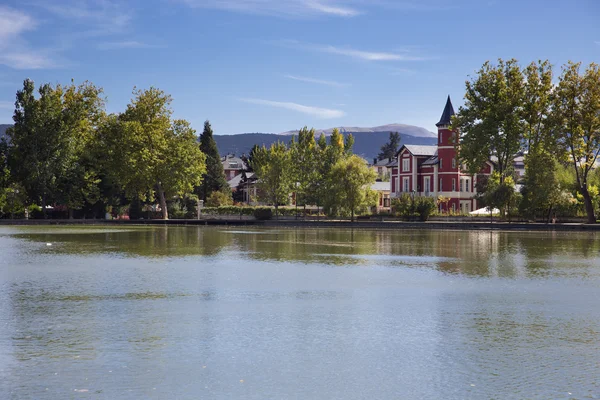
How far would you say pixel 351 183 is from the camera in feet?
283

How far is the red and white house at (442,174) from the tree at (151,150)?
2945 centimetres

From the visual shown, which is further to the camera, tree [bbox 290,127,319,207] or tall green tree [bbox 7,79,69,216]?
tree [bbox 290,127,319,207]

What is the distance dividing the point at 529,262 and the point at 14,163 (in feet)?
232

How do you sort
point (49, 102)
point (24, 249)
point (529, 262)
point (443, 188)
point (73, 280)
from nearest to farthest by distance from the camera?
point (73, 280)
point (529, 262)
point (24, 249)
point (49, 102)
point (443, 188)

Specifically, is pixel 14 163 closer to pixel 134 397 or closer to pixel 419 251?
pixel 419 251

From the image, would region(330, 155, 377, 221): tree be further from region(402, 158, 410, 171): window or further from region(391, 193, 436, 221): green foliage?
region(402, 158, 410, 171): window

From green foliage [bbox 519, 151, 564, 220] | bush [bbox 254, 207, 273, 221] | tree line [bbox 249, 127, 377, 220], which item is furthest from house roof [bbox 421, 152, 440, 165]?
green foliage [bbox 519, 151, 564, 220]

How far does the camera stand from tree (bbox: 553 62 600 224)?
71062 mm

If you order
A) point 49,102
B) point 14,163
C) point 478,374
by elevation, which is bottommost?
point 478,374

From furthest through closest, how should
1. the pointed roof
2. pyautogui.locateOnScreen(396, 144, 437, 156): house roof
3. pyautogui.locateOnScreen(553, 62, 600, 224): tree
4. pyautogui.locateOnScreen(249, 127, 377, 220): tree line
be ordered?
pyautogui.locateOnScreen(396, 144, 437, 156): house roof → the pointed roof → pyautogui.locateOnScreen(249, 127, 377, 220): tree line → pyautogui.locateOnScreen(553, 62, 600, 224): tree

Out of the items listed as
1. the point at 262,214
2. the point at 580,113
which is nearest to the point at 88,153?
the point at 262,214

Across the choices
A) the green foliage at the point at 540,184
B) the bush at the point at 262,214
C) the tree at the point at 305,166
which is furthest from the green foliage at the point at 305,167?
the green foliage at the point at 540,184

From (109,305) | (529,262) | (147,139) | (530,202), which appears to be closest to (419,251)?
(529,262)

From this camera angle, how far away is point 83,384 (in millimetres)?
11609
